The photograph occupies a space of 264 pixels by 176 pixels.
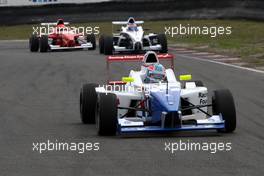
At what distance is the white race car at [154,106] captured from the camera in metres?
10.9

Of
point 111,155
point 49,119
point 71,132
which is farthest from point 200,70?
point 111,155

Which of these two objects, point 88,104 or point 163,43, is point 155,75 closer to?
point 88,104

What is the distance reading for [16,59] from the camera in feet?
87.6

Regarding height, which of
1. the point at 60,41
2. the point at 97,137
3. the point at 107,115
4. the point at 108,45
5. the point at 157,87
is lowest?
the point at 60,41

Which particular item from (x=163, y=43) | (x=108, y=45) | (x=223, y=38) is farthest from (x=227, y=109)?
(x=223, y=38)

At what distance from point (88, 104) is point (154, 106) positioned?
1580mm

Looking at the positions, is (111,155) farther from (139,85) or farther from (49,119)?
(49,119)

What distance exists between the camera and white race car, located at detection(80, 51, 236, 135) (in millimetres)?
10898

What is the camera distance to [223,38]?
31688mm

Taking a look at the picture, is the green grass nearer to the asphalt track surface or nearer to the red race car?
the red race car

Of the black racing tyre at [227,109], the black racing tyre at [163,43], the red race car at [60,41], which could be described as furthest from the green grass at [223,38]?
the black racing tyre at [227,109]

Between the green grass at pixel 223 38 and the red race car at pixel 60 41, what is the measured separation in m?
3.27

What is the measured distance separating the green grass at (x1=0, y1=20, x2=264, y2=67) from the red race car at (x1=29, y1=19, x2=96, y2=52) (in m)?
3.27

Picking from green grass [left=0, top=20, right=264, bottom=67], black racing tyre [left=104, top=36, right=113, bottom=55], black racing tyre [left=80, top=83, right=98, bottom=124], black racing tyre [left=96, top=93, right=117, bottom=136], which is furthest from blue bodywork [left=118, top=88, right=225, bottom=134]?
black racing tyre [left=104, top=36, right=113, bottom=55]
